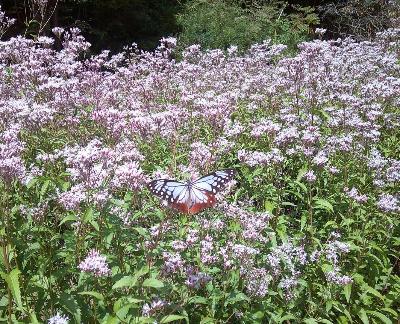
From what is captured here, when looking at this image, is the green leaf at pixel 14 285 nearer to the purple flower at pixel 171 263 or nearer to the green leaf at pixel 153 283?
the green leaf at pixel 153 283

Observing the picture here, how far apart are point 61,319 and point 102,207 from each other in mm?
896

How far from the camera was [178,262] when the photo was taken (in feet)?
11.0

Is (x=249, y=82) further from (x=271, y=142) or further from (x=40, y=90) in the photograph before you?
(x=40, y=90)

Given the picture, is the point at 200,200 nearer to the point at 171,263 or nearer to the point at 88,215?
the point at 171,263

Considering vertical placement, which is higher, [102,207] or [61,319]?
[102,207]

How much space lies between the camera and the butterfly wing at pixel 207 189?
3.71 m

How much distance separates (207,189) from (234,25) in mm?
15299

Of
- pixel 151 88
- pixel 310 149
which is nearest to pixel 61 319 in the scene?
pixel 310 149

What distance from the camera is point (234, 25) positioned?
1822 centimetres

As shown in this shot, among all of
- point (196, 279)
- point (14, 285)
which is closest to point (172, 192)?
point (196, 279)

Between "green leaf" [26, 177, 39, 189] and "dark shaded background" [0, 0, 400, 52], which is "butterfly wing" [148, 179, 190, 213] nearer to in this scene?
"green leaf" [26, 177, 39, 189]

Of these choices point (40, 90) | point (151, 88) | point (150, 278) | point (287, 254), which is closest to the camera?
point (150, 278)

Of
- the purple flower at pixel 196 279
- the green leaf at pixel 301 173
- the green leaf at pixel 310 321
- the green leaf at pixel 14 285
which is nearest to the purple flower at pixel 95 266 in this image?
the green leaf at pixel 14 285

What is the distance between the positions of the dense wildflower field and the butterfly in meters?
0.16
